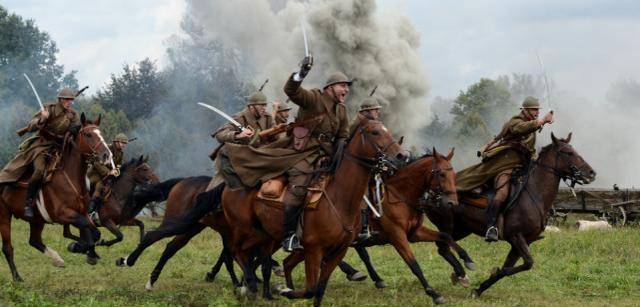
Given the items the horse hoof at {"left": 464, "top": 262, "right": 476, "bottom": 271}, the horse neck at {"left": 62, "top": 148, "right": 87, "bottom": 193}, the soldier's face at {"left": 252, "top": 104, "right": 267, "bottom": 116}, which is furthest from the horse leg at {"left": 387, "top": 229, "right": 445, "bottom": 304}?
the horse neck at {"left": 62, "top": 148, "right": 87, "bottom": 193}

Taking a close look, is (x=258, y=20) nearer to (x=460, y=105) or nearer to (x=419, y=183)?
(x=460, y=105)

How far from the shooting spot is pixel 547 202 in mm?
14711

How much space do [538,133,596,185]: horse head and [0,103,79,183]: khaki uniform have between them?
7681 millimetres

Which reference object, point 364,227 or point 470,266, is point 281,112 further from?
point 470,266

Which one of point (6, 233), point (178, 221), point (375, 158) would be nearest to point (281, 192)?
point (375, 158)

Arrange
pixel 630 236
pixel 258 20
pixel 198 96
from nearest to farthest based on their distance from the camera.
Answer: pixel 630 236 → pixel 258 20 → pixel 198 96

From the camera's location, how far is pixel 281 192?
39.5ft

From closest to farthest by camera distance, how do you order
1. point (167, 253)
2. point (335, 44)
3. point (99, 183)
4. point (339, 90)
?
point (339, 90), point (167, 253), point (99, 183), point (335, 44)

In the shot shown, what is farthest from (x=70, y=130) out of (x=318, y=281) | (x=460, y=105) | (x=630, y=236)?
(x=460, y=105)

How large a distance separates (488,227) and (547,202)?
1.01 m

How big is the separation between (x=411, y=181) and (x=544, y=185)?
223cm

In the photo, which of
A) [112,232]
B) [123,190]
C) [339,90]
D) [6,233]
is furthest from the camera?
[123,190]

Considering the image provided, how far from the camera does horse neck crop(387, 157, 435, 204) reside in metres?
14.1

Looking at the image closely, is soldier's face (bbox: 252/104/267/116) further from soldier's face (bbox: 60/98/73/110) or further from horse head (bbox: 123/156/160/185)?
horse head (bbox: 123/156/160/185)
